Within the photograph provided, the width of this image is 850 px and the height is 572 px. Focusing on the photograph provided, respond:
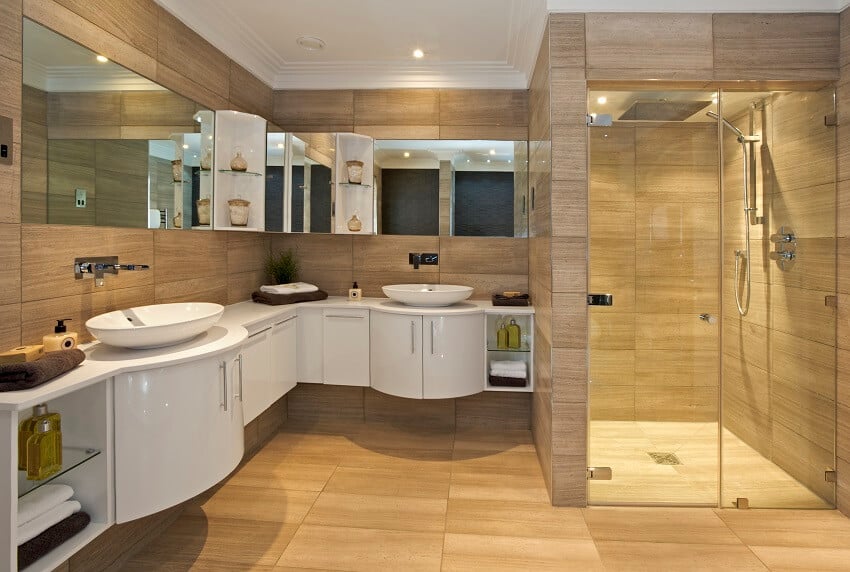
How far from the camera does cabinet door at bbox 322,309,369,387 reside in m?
3.28

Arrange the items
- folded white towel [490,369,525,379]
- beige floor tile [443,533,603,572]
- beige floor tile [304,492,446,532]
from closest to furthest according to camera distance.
Answer: beige floor tile [443,533,603,572], beige floor tile [304,492,446,532], folded white towel [490,369,525,379]

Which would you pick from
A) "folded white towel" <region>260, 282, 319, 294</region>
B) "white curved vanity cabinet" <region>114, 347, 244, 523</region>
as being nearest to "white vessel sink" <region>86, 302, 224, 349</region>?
"white curved vanity cabinet" <region>114, 347, 244, 523</region>

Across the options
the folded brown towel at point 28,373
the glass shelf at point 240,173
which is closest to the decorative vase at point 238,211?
the glass shelf at point 240,173

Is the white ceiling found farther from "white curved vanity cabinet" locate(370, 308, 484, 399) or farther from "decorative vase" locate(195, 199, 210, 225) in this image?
"white curved vanity cabinet" locate(370, 308, 484, 399)

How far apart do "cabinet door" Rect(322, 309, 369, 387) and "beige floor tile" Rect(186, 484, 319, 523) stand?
A: 831 mm

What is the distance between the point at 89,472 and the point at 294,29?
263 centimetres

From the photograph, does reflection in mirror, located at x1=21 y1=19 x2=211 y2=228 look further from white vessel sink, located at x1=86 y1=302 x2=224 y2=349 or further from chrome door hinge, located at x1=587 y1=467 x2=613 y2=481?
chrome door hinge, located at x1=587 y1=467 x2=613 y2=481

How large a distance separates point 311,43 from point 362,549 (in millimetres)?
2982

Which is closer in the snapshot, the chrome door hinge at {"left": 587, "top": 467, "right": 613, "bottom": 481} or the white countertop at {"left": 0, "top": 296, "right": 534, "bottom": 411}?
the white countertop at {"left": 0, "top": 296, "right": 534, "bottom": 411}

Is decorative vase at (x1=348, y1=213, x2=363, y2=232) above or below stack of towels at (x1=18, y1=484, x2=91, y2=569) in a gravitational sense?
above

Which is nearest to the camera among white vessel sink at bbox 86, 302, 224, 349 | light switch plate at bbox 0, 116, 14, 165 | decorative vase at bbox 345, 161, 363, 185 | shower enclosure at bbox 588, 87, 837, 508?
light switch plate at bbox 0, 116, 14, 165

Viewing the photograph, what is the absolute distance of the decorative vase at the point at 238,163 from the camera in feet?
9.76

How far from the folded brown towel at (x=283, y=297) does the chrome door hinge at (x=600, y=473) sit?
2.04m

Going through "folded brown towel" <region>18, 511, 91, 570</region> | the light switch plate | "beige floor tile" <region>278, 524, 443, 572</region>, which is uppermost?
the light switch plate
